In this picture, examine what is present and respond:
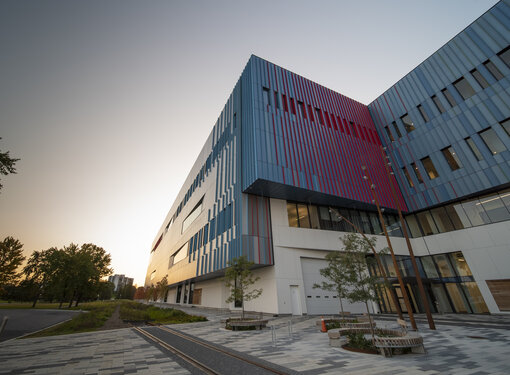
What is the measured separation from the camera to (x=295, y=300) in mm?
21750

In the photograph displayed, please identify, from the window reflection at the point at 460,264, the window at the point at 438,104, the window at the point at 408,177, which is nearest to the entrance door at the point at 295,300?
the window reflection at the point at 460,264

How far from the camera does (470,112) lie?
966 inches

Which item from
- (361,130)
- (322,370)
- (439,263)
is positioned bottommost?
(322,370)

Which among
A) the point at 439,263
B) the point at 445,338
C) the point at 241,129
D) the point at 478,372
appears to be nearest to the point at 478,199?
→ the point at 439,263

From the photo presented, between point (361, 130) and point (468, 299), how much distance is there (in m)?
23.7

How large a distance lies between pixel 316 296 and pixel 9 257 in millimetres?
58443

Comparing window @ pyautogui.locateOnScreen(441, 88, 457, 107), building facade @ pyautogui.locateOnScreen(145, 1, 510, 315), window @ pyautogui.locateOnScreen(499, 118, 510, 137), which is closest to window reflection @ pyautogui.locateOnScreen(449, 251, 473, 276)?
building facade @ pyautogui.locateOnScreen(145, 1, 510, 315)

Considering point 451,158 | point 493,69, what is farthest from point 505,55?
point 451,158

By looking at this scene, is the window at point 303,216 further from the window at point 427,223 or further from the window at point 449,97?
the window at point 449,97

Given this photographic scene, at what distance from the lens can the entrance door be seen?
70.3ft

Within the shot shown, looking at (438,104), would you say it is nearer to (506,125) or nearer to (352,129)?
(506,125)

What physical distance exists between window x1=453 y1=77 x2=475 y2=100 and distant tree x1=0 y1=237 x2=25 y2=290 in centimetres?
7728

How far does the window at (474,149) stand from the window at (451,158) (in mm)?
1458

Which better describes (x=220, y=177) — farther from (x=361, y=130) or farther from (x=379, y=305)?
(x=379, y=305)
